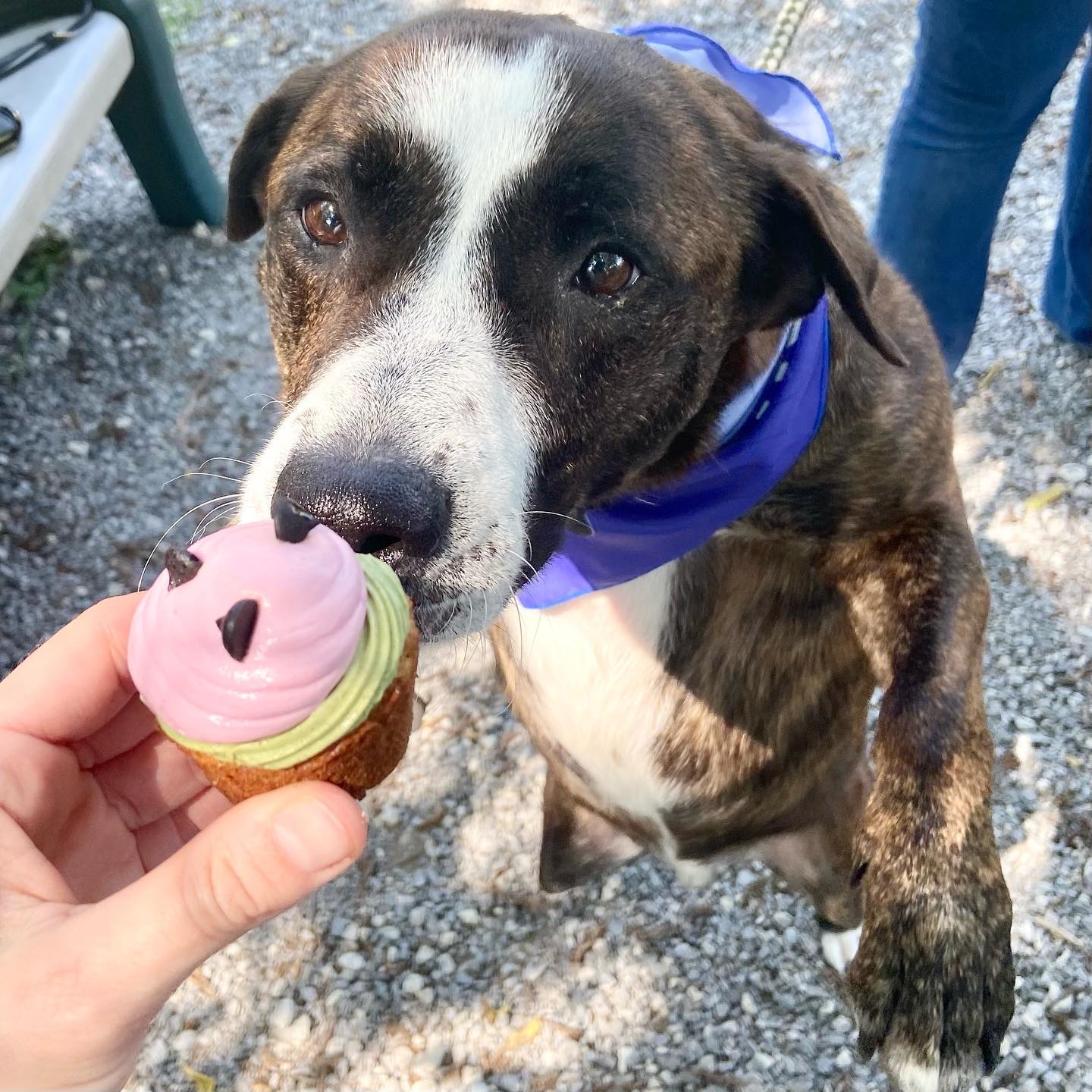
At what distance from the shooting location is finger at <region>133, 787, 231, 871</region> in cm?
192

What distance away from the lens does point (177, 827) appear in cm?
197

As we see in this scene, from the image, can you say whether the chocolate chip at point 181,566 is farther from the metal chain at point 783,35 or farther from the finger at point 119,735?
the metal chain at point 783,35

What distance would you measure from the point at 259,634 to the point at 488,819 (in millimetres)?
2173

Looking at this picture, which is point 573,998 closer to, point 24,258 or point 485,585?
point 485,585

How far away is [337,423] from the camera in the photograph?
1536mm

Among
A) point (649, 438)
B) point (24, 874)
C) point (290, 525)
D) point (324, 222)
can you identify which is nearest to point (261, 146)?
point (324, 222)

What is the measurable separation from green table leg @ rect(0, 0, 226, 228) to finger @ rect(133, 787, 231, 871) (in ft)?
10.9

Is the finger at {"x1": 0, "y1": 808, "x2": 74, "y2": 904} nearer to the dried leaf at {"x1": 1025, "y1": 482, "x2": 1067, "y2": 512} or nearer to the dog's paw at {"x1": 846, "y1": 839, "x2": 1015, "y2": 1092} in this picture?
the dog's paw at {"x1": 846, "y1": 839, "x2": 1015, "y2": 1092}

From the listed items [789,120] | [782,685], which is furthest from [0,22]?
[782,685]

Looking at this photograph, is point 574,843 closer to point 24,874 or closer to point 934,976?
point 934,976

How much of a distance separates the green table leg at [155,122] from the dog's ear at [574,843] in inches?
123

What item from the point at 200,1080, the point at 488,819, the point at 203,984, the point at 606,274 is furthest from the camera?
the point at 488,819

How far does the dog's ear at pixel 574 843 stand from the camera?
112 inches

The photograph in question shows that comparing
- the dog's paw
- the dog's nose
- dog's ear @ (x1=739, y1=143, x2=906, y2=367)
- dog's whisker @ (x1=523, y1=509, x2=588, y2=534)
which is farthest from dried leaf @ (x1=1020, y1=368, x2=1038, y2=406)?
the dog's nose
